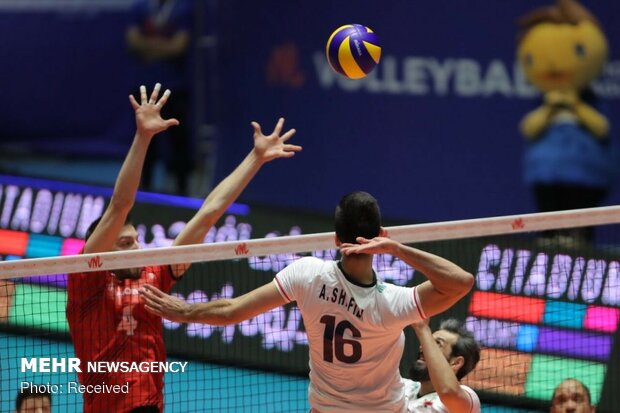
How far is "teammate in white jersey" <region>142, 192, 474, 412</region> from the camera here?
7582 millimetres

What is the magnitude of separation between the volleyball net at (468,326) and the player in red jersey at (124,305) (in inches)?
88.4

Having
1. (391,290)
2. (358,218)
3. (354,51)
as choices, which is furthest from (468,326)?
(358,218)

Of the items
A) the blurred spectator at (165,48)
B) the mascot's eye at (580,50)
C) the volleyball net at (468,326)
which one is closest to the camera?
the volleyball net at (468,326)

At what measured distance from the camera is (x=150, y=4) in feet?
66.0

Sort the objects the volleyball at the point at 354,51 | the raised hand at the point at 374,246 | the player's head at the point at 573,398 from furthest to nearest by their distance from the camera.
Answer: the volleyball at the point at 354,51 → the player's head at the point at 573,398 → the raised hand at the point at 374,246

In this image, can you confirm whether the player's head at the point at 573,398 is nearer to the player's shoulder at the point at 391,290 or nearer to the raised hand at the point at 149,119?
the player's shoulder at the point at 391,290

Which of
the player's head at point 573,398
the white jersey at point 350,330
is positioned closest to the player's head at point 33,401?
the white jersey at point 350,330

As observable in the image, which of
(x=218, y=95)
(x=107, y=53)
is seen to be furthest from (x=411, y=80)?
(x=107, y=53)

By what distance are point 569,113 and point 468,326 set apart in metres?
3.92

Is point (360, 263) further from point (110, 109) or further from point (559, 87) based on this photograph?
point (110, 109)

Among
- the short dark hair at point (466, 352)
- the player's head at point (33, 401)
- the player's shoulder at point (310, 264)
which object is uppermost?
the player's shoulder at point (310, 264)

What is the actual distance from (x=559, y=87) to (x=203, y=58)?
20.1 feet

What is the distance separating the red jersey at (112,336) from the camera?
841cm

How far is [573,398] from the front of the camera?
9891 mm
